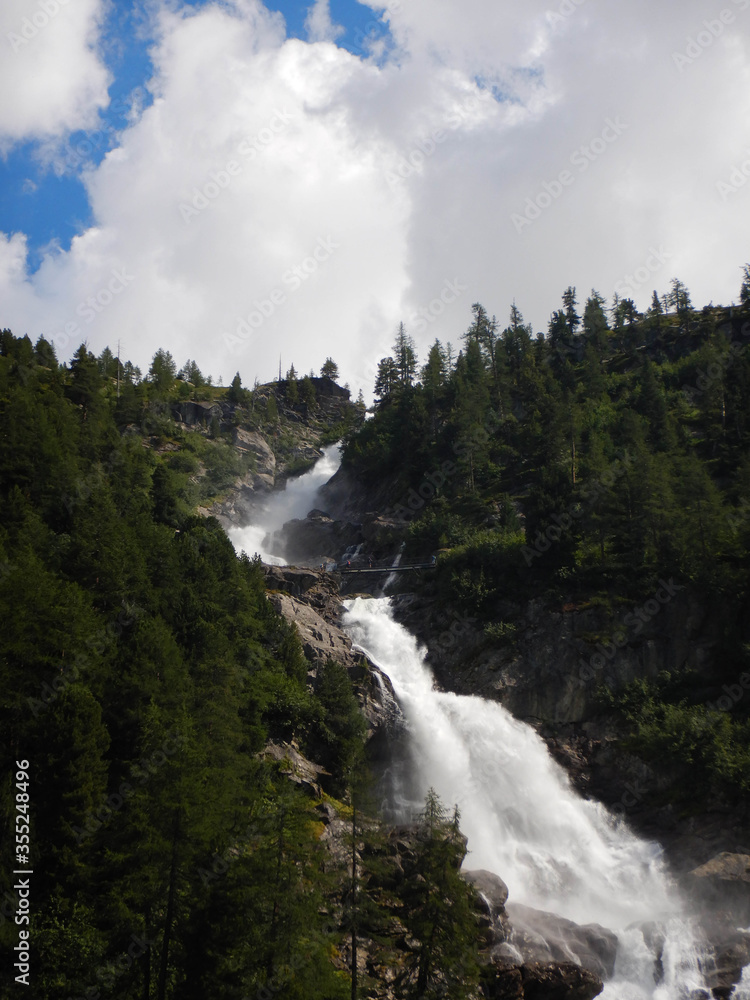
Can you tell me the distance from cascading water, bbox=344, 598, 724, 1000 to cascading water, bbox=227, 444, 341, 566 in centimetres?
3542

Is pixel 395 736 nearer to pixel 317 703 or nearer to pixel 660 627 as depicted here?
pixel 317 703

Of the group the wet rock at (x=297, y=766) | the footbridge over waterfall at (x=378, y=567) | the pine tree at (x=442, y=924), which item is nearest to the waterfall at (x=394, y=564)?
the footbridge over waterfall at (x=378, y=567)

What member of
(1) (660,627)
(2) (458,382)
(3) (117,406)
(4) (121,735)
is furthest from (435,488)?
(4) (121,735)

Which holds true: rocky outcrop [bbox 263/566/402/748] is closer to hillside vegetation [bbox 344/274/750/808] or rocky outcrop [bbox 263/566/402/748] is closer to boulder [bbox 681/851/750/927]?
hillside vegetation [bbox 344/274/750/808]

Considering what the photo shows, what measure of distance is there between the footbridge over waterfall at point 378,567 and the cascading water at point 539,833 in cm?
1319

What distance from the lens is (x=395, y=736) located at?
41.7 meters

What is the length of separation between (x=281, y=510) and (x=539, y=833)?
64277mm

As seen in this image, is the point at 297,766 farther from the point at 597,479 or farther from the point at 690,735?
the point at 597,479

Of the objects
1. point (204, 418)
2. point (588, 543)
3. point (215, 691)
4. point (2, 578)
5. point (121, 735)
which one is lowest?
point (121, 735)

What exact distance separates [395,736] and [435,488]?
35.6m

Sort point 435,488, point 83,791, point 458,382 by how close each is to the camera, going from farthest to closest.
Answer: point 458,382 → point 435,488 → point 83,791

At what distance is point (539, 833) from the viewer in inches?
1494

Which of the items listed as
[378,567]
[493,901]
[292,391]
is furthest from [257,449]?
[493,901]

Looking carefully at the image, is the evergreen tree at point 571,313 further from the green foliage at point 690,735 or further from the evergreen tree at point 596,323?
the green foliage at point 690,735
